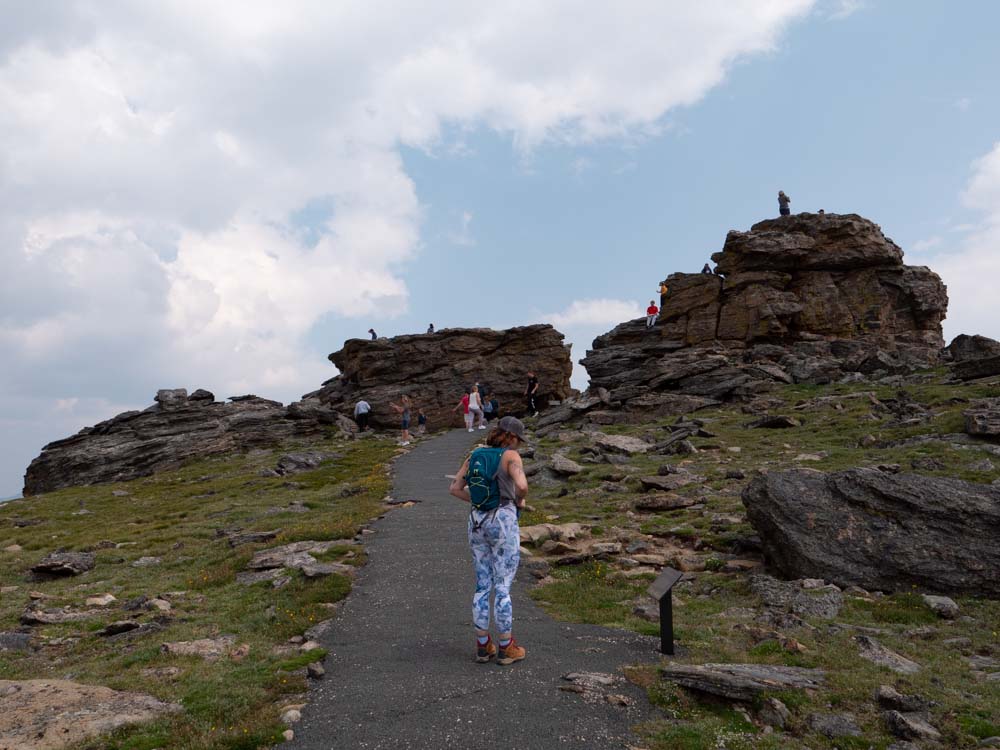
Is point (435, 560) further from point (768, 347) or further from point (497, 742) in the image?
point (768, 347)

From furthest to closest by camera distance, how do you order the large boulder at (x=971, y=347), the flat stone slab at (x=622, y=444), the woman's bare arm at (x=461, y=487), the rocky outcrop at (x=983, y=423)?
the large boulder at (x=971, y=347)
the flat stone slab at (x=622, y=444)
the rocky outcrop at (x=983, y=423)
the woman's bare arm at (x=461, y=487)

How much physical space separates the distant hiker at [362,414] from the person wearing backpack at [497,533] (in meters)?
51.3

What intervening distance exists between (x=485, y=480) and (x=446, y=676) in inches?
120

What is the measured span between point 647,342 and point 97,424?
54597mm

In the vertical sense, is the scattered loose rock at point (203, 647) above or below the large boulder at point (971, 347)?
below

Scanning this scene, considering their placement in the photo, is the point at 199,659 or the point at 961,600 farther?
the point at 961,600

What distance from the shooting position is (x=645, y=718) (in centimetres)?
855

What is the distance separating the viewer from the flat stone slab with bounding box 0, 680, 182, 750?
811 cm

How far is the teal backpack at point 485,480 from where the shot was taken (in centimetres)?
1031

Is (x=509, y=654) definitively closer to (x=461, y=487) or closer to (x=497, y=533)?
(x=497, y=533)

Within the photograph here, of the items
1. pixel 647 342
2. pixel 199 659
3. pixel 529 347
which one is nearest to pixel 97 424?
pixel 529 347

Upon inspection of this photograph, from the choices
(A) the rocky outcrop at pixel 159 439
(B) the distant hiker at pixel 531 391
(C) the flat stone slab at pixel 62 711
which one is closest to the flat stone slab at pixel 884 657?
(C) the flat stone slab at pixel 62 711

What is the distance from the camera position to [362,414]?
60781 mm

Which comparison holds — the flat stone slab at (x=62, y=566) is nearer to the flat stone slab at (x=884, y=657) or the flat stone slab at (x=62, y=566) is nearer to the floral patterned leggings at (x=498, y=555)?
the floral patterned leggings at (x=498, y=555)
